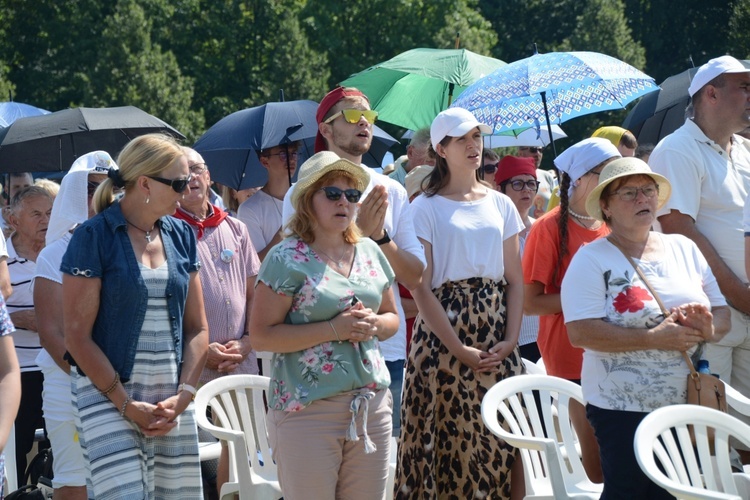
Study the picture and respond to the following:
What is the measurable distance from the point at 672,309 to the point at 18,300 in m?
3.98

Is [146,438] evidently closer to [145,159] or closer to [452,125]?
[145,159]

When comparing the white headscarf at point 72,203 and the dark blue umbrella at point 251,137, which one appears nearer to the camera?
the white headscarf at point 72,203

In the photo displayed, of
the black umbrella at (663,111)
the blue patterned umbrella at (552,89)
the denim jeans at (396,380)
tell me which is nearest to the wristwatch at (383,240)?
the denim jeans at (396,380)

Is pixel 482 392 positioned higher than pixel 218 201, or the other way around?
pixel 218 201

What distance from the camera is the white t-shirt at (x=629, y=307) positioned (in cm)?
432

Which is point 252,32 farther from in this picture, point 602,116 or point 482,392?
point 482,392

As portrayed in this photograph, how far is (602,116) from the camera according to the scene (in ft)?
114

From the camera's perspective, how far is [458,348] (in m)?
5.20

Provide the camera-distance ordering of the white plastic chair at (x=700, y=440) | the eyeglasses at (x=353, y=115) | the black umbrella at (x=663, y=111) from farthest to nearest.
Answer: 1. the black umbrella at (x=663, y=111)
2. the eyeglasses at (x=353, y=115)
3. the white plastic chair at (x=700, y=440)

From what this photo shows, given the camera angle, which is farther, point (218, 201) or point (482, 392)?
point (218, 201)

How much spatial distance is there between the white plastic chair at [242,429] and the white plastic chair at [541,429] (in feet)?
3.97

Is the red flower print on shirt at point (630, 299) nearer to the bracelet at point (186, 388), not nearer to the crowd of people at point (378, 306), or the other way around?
the crowd of people at point (378, 306)

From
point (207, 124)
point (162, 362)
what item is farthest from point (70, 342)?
point (207, 124)

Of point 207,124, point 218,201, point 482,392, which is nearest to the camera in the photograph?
point 482,392
